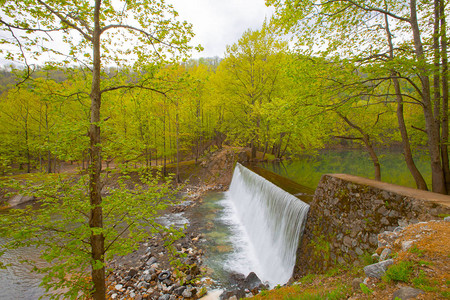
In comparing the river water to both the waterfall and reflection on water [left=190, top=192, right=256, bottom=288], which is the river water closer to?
reflection on water [left=190, top=192, right=256, bottom=288]

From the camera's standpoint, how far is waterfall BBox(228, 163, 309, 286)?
5.86 metres

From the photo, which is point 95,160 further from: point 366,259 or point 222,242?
point 222,242

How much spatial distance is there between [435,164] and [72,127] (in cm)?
852

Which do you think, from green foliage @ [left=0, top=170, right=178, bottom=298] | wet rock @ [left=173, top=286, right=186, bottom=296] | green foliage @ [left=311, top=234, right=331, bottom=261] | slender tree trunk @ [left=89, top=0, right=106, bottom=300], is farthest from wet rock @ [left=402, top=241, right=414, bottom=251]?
wet rock @ [left=173, top=286, right=186, bottom=296]

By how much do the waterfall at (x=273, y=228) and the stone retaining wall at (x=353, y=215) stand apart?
1.56 ft

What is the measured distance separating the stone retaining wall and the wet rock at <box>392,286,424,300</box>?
1.79 meters

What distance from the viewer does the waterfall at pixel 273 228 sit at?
231 inches

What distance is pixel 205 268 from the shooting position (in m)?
6.63

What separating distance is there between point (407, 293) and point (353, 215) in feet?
→ 8.46

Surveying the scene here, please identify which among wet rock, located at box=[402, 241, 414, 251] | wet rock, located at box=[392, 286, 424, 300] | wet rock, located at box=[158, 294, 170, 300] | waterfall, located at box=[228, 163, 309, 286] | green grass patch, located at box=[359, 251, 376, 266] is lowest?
wet rock, located at box=[158, 294, 170, 300]

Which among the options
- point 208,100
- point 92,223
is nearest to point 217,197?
point 208,100

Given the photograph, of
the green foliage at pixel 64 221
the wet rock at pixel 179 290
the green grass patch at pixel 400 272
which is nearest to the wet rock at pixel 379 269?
the green grass patch at pixel 400 272

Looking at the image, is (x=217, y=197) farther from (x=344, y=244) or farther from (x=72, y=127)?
(x=72, y=127)

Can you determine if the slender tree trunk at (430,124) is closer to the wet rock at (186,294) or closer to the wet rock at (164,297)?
the wet rock at (186,294)
